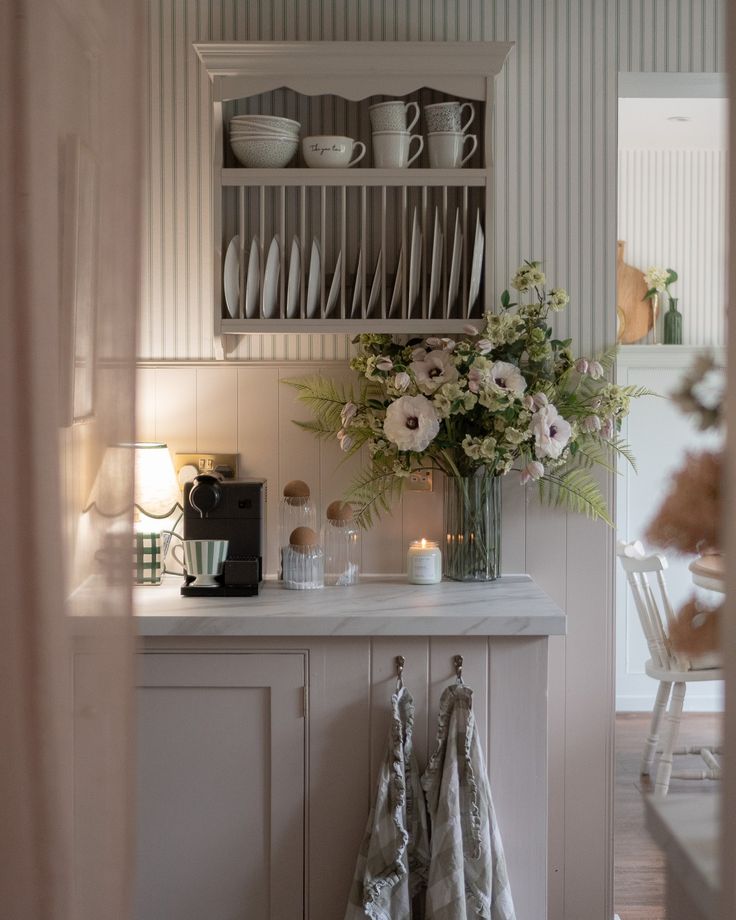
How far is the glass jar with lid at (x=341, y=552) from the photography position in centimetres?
257

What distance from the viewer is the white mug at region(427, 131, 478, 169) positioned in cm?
249

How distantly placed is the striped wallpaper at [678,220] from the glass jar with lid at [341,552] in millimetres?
2482

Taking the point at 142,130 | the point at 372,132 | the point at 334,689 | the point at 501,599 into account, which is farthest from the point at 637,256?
the point at 142,130

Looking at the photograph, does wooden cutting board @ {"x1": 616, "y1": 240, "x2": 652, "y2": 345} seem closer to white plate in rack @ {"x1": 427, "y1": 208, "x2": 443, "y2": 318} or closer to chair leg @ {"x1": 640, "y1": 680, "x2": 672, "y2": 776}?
chair leg @ {"x1": 640, "y1": 680, "x2": 672, "y2": 776}

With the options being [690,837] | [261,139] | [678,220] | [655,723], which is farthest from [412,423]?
[678,220]

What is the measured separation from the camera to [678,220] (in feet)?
14.9

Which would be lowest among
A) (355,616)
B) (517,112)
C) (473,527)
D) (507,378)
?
(355,616)

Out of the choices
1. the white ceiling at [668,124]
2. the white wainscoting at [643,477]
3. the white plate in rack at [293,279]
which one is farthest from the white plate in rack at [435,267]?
the white wainscoting at [643,477]

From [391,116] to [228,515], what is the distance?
103 centimetres

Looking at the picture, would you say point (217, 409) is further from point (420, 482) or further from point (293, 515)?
point (420, 482)

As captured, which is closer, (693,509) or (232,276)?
(693,509)

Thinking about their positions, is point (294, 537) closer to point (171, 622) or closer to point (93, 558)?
point (171, 622)

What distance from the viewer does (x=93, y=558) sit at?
0.92m

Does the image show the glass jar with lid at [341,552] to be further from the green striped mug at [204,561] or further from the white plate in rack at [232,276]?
the white plate in rack at [232,276]
